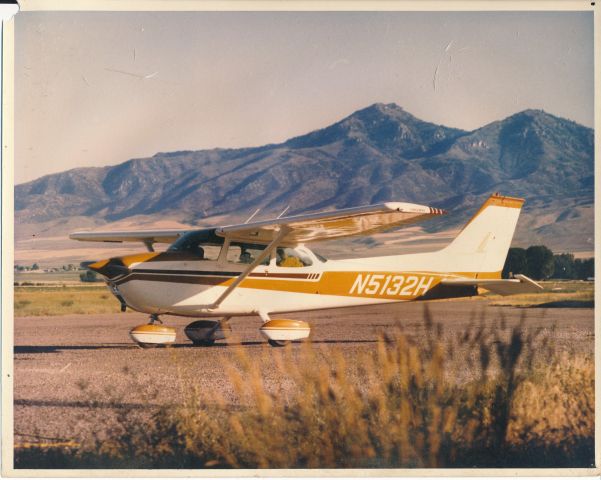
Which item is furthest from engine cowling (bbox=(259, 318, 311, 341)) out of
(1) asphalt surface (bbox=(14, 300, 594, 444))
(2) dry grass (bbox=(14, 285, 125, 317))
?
(2) dry grass (bbox=(14, 285, 125, 317))

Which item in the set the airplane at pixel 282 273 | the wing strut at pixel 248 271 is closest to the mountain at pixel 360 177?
the airplane at pixel 282 273

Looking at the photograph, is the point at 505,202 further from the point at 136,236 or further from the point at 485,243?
the point at 136,236

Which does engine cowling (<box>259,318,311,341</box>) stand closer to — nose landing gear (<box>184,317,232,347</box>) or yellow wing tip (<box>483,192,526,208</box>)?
nose landing gear (<box>184,317,232,347</box>)

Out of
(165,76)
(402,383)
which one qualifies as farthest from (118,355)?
(165,76)

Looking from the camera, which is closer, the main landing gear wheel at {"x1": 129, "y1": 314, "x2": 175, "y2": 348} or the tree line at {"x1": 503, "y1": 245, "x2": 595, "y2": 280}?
the main landing gear wheel at {"x1": 129, "y1": 314, "x2": 175, "y2": 348}

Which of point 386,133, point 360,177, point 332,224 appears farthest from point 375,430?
point 386,133

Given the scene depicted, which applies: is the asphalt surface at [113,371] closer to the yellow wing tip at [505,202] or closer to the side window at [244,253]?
the side window at [244,253]

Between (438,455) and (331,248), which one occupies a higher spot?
(438,455)

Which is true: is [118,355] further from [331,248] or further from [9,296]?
[331,248]
